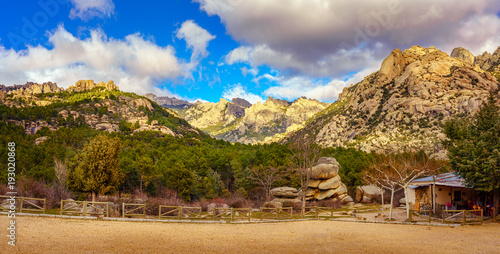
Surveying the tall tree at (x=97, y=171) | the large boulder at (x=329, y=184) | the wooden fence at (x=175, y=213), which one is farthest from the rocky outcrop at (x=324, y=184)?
the tall tree at (x=97, y=171)

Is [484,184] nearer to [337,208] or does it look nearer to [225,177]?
[337,208]

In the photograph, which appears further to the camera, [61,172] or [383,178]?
[383,178]

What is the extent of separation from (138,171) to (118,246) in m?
37.3

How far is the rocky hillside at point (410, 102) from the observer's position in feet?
265

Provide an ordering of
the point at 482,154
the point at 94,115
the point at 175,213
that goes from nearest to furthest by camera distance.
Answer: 1. the point at 482,154
2. the point at 175,213
3. the point at 94,115

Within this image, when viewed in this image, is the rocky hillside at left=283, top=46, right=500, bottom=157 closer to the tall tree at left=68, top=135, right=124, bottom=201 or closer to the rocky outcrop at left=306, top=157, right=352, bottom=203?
the rocky outcrop at left=306, top=157, right=352, bottom=203

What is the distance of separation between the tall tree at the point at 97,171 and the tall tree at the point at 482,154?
32736 millimetres

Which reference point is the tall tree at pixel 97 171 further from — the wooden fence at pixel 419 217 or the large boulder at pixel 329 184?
the wooden fence at pixel 419 217

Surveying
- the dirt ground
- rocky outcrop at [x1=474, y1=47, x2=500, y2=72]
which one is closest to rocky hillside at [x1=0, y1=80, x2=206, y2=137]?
the dirt ground

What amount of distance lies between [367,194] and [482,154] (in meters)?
24.9

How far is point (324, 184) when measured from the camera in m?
39.2

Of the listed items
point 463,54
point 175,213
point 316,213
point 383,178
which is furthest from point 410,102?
point 463,54

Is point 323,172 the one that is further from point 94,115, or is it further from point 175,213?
point 94,115

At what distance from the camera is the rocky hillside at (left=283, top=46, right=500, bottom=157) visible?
80.8 metres
